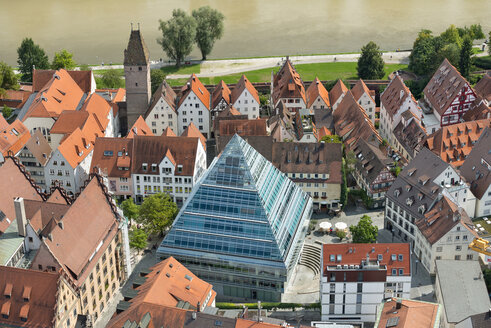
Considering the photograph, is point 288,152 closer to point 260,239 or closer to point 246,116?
point 246,116

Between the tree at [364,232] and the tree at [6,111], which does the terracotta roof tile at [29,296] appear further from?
the tree at [6,111]

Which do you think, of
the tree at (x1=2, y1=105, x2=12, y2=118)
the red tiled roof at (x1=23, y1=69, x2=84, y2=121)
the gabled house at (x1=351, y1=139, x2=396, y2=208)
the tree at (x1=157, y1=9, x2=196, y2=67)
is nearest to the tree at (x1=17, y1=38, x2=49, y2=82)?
the tree at (x1=2, y1=105, x2=12, y2=118)

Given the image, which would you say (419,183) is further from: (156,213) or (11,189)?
(11,189)

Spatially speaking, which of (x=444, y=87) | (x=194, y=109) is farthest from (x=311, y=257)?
(x=444, y=87)

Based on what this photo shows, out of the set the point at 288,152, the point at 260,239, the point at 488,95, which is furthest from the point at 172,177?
the point at 488,95

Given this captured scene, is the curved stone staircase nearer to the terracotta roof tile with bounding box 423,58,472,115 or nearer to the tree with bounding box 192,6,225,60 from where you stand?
the terracotta roof tile with bounding box 423,58,472,115

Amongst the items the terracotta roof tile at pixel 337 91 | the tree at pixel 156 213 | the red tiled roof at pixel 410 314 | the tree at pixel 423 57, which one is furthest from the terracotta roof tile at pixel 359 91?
the red tiled roof at pixel 410 314
